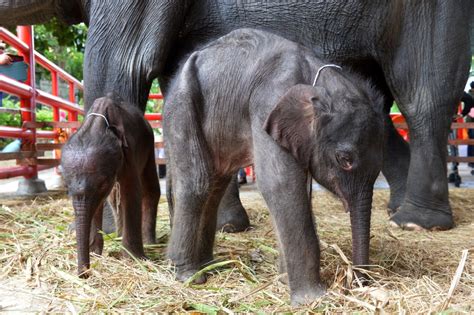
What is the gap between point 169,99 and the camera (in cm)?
175

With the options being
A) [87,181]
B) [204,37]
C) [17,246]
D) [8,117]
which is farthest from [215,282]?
[8,117]

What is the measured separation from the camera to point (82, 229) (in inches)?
64.7

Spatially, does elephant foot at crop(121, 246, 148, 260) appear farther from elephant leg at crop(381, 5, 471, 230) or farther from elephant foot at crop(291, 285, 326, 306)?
elephant leg at crop(381, 5, 471, 230)

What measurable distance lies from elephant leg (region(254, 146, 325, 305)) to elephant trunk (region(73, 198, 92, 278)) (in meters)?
0.60

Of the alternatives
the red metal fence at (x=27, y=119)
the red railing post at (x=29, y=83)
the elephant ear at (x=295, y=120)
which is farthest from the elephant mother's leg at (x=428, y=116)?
the red railing post at (x=29, y=83)

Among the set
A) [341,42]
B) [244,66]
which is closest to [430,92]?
[341,42]

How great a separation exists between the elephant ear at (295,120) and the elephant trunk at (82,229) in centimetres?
64

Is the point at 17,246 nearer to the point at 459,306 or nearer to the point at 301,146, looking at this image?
the point at 301,146

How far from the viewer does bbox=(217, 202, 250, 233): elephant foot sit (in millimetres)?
2600

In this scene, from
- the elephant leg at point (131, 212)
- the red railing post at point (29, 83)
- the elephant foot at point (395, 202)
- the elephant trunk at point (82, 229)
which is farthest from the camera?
the red railing post at point (29, 83)

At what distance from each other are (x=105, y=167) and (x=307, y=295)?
0.72 meters

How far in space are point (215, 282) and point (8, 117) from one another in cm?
731

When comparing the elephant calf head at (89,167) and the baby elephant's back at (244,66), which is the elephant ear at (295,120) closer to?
the baby elephant's back at (244,66)

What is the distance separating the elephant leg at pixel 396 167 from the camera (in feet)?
10.3
